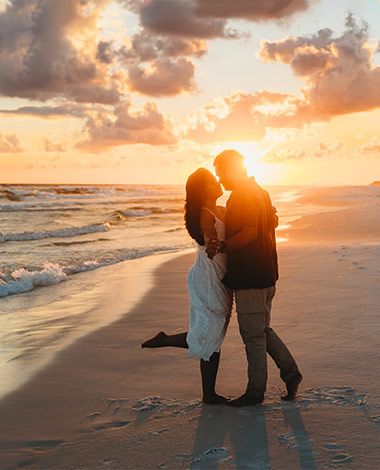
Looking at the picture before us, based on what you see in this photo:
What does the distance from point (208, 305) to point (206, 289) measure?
0.14 meters

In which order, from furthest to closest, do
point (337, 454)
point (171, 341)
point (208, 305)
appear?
point (171, 341), point (208, 305), point (337, 454)

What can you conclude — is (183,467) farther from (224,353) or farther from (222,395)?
(224,353)

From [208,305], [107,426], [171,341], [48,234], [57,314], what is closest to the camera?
[107,426]

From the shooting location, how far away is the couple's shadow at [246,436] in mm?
3676

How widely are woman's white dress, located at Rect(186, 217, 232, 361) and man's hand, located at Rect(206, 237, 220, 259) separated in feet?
0.84

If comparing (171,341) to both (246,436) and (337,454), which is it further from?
(337,454)

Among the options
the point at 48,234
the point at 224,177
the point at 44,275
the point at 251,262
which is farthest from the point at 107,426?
the point at 48,234

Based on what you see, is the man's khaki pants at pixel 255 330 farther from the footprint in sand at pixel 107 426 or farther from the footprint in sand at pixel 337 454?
the footprint in sand at pixel 107 426

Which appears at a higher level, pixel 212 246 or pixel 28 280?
pixel 212 246

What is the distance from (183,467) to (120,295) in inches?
249

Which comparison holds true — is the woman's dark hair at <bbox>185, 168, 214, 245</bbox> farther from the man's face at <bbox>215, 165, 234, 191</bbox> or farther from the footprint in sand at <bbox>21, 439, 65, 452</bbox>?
the footprint in sand at <bbox>21, 439, 65, 452</bbox>

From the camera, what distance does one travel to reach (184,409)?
4566 mm

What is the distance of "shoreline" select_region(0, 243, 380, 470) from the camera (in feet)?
12.4

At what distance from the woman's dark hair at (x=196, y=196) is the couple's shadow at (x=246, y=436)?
1439mm
